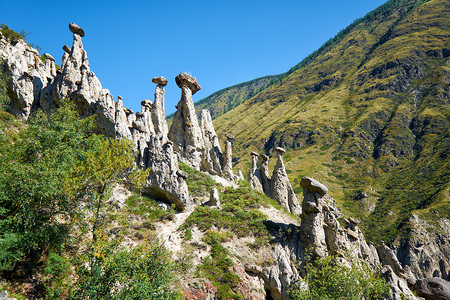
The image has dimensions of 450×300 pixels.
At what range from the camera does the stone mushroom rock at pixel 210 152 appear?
142 feet

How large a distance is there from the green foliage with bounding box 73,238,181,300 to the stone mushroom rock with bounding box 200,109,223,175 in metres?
26.9

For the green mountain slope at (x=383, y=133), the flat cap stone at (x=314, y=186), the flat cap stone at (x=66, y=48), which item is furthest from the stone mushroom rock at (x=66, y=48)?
the green mountain slope at (x=383, y=133)

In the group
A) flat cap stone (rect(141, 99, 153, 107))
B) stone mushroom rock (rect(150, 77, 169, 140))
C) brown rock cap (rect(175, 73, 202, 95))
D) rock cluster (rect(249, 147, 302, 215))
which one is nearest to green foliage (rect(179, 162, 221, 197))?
stone mushroom rock (rect(150, 77, 169, 140))

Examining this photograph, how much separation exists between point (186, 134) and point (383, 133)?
121 metres

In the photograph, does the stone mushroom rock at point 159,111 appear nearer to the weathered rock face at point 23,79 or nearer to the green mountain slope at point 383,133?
the weathered rock face at point 23,79

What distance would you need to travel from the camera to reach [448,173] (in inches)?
3435

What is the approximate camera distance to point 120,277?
1441 centimetres

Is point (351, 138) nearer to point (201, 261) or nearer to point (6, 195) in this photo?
point (201, 261)

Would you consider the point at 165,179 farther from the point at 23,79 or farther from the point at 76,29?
the point at 76,29

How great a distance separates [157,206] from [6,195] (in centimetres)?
1521

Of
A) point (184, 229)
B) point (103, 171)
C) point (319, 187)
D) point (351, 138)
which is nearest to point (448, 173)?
point (351, 138)

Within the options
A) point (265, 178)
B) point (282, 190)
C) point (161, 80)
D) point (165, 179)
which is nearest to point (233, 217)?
point (165, 179)

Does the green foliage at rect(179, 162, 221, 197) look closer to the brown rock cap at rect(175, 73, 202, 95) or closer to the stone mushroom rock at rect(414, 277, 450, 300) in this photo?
the brown rock cap at rect(175, 73, 202, 95)

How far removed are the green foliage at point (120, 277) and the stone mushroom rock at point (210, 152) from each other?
2686 centimetres
